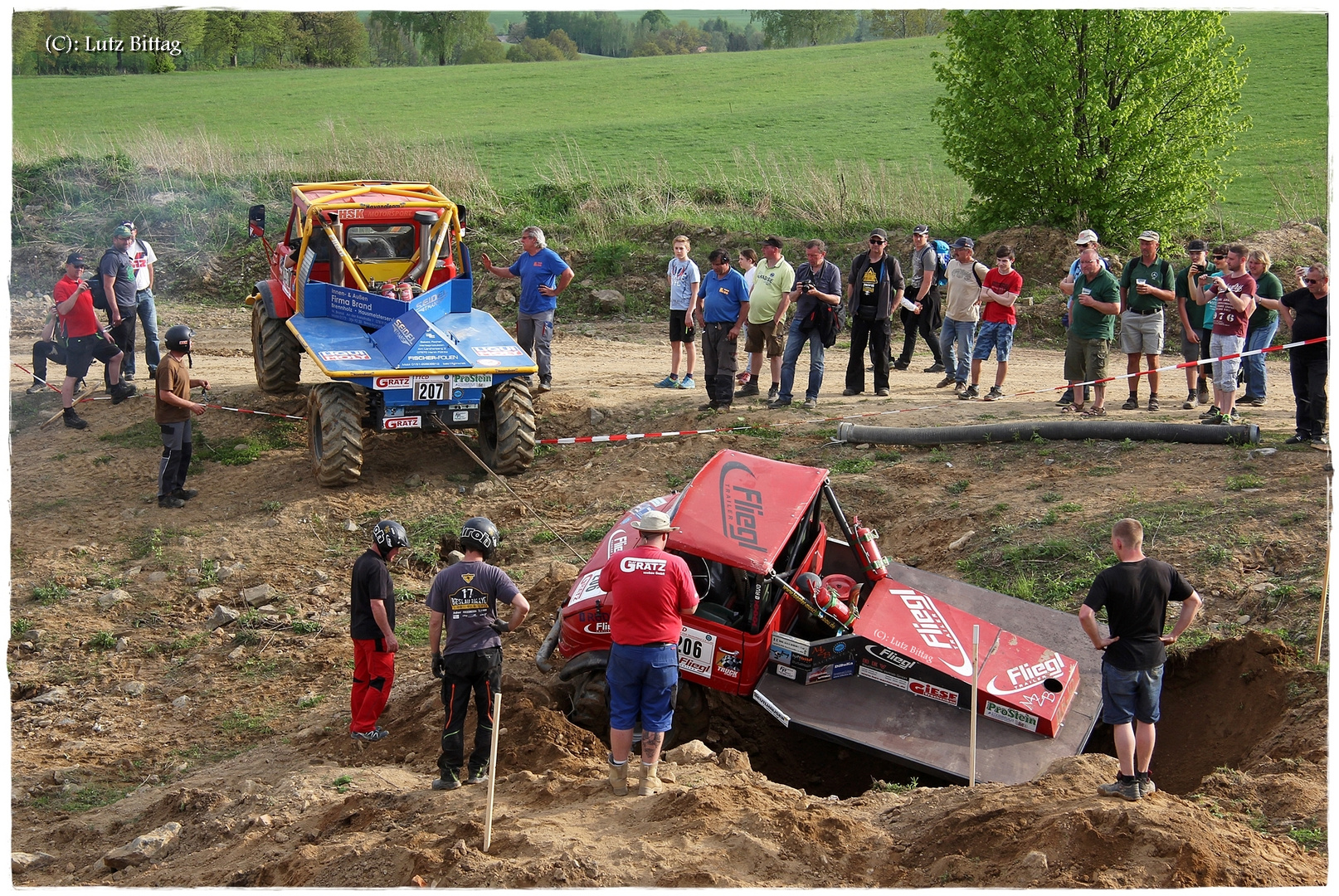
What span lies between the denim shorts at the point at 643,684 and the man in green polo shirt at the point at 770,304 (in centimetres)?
706

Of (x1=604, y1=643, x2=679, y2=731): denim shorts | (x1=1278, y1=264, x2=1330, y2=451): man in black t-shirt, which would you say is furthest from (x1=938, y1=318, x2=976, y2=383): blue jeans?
(x1=604, y1=643, x2=679, y2=731): denim shorts

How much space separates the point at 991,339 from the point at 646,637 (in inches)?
326

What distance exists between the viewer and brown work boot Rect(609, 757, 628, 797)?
6.03 m

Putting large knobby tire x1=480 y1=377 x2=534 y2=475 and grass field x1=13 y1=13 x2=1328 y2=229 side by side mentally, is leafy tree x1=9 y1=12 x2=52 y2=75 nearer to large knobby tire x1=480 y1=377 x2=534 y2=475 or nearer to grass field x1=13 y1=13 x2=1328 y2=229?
grass field x1=13 y1=13 x2=1328 y2=229

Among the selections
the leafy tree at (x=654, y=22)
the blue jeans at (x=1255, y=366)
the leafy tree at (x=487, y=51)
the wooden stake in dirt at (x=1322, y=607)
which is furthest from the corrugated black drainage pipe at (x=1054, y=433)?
the leafy tree at (x=487, y=51)

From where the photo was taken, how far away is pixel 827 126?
37.3 m

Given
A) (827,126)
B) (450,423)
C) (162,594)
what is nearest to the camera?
(162,594)

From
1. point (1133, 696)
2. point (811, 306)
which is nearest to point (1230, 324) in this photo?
point (811, 306)

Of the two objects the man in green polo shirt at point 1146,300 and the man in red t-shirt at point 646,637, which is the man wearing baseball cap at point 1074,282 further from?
the man in red t-shirt at point 646,637

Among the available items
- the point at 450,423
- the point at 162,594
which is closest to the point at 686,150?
the point at 450,423

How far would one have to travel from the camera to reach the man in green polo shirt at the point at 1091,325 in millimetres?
11391

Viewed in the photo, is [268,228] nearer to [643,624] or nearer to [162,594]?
[162,594]

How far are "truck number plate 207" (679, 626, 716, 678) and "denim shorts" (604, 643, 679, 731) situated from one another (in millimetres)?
754

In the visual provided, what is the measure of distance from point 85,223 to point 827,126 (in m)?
Result: 23.3
